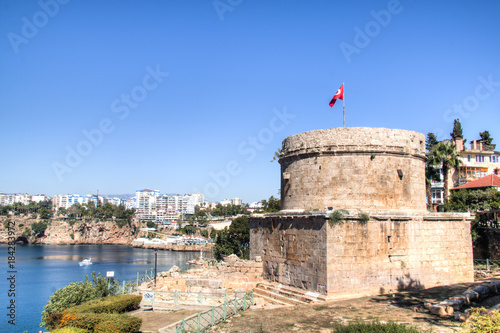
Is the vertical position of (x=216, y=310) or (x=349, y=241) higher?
(x=349, y=241)

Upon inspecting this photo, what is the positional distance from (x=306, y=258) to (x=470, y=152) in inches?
1679

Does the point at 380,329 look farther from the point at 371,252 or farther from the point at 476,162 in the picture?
the point at 476,162

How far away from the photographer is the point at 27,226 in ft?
436

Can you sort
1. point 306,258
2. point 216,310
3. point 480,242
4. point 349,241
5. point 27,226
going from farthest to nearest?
point 27,226 → point 480,242 → point 306,258 → point 349,241 → point 216,310

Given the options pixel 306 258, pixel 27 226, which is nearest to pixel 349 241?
pixel 306 258

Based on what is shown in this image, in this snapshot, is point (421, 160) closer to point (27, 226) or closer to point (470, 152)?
point (470, 152)

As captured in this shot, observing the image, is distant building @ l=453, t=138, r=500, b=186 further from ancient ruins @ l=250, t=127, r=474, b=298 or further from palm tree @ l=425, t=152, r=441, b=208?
ancient ruins @ l=250, t=127, r=474, b=298

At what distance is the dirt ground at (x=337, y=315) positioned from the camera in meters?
10.5

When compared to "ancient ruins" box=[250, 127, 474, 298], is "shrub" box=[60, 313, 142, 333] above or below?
below

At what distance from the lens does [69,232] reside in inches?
5177

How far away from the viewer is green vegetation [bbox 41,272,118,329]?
675 inches

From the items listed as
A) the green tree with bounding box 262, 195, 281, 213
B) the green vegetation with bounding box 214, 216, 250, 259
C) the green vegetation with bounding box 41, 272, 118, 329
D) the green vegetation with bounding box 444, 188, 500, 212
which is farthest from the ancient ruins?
the green vegetation with bounding box 214, 216, 250, 259

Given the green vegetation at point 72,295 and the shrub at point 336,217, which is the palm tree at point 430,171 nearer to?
the shrub at point 336,217

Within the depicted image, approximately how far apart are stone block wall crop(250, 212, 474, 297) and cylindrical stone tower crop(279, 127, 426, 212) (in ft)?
3.78
